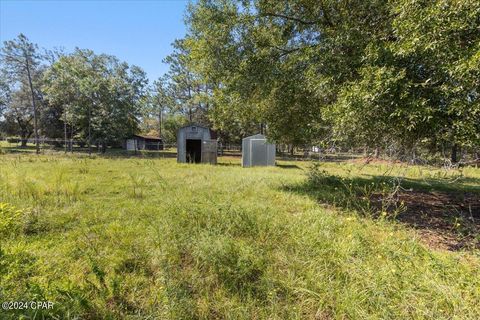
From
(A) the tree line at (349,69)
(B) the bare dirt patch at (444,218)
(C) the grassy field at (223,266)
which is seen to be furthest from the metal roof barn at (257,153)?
(C) the grassy field at (223,266)

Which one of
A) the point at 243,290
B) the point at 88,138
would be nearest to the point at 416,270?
the point at 243,290

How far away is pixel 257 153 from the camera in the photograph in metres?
17.2

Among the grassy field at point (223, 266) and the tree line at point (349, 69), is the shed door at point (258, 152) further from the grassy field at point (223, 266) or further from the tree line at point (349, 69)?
the grassy field at point (223, 266)

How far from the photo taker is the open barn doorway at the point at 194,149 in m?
18.7

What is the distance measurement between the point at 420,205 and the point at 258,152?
1139 cm

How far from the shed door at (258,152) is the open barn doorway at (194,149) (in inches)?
161

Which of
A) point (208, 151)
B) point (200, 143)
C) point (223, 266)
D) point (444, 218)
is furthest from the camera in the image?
point (200, 143)

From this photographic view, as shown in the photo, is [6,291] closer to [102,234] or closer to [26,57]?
[102,234]

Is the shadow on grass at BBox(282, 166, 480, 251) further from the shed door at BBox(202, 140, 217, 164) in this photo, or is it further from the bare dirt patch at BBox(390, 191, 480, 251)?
the shed door at BBox(202, 140, 217, 164)

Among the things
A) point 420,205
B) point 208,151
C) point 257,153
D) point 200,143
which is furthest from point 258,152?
point 420,205

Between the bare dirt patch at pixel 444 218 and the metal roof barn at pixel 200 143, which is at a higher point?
the metal roof barn at pixel 200 143

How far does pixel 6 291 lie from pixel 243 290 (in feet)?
7.38

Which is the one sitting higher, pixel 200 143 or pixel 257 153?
pixel 200 143

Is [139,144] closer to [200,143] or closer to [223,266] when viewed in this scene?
[200,143]
